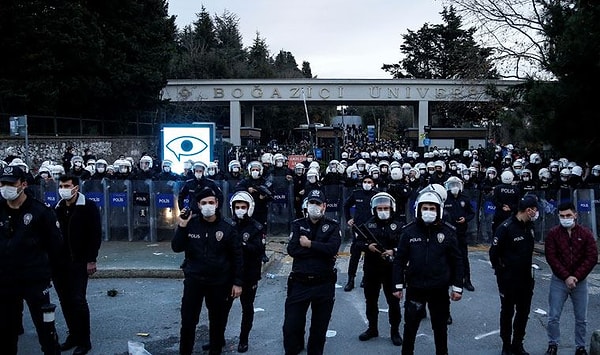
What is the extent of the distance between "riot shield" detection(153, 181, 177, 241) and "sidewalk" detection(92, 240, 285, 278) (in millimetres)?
416

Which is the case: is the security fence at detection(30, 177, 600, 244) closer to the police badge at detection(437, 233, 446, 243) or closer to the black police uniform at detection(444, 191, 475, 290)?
the black police uniform at detection(444, 191, 475, 290)

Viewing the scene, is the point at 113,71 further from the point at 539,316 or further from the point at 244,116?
the point at 539,316

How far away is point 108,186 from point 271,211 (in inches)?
162

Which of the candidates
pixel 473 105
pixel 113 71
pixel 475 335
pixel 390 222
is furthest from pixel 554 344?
pixel 113 71

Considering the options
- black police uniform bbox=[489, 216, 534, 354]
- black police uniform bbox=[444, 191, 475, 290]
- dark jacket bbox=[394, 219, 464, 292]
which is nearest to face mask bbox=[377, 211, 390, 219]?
dark jacket bbox=[394, 219, 464, 292]

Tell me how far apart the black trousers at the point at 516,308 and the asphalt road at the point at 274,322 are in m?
0.38

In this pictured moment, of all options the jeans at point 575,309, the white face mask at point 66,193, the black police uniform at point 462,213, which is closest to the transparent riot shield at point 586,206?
the black police uniform at point 462,213

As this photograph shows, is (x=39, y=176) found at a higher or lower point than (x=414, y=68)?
lower

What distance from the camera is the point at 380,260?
7.39 metres

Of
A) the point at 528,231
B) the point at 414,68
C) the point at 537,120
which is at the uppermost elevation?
the point at 414,68

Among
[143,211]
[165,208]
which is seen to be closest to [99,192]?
[143,211]

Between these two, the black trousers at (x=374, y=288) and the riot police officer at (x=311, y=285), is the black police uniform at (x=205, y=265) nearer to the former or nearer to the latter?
the riot police officer at (x=311, y=285)

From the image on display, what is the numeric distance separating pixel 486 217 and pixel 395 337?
7660mm

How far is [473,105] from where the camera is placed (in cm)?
2709
